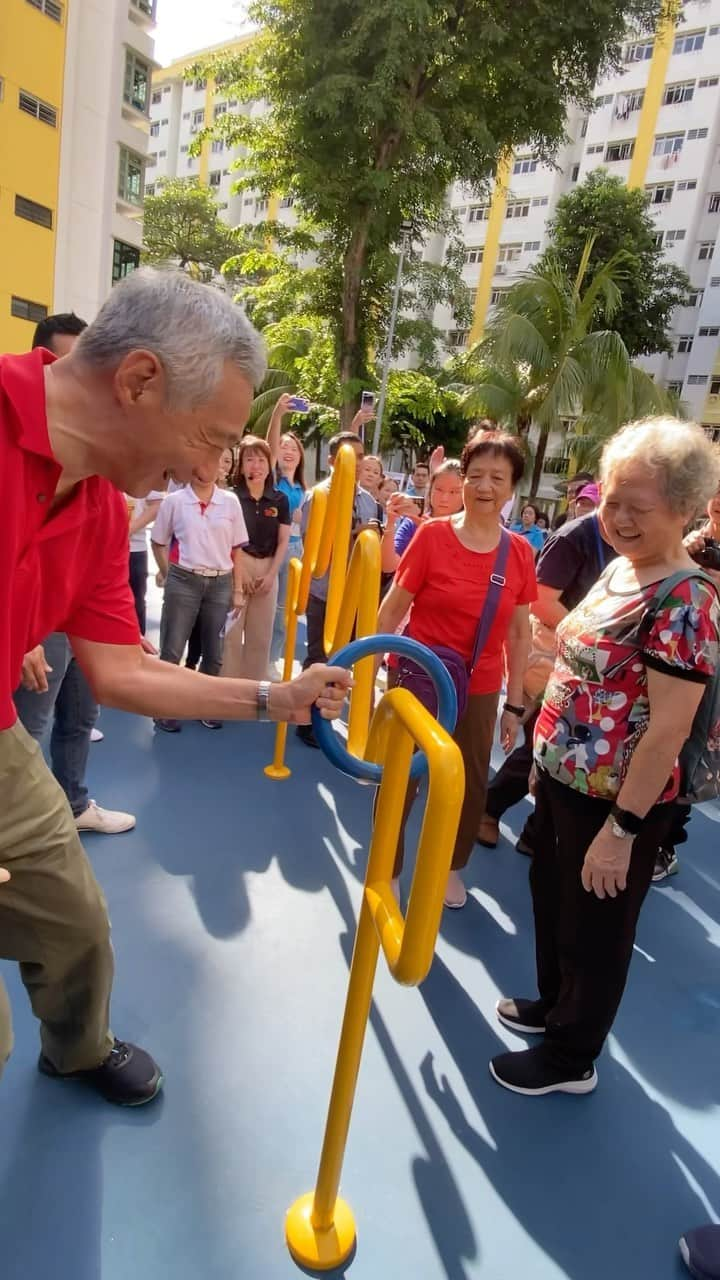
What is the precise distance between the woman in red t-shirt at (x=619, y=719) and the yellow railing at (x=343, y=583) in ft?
1.70

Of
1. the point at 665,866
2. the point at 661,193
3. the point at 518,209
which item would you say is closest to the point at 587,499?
the point at 665,866

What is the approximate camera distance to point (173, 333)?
121cm

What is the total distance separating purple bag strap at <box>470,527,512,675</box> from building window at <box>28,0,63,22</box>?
20.2 m

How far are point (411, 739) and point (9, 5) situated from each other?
68.5 feet

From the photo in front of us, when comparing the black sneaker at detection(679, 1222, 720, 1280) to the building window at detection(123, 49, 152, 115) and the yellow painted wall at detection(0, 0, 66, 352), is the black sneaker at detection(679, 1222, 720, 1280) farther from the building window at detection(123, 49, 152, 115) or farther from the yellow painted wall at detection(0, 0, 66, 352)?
the building window at detection(123, 49, 152, 115)

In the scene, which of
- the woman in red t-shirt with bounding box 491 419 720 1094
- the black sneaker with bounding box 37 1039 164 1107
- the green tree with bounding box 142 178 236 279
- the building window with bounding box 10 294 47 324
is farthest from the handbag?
the green tree with bounding box 142 178 236 279

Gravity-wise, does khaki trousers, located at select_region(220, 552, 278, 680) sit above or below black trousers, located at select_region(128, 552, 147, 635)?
below

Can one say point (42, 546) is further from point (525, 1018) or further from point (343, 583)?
point (525, 1018)

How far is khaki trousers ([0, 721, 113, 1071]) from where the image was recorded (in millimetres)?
1558

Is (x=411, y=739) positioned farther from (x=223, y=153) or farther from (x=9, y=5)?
(x=223, y=153)

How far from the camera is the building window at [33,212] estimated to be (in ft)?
54.3

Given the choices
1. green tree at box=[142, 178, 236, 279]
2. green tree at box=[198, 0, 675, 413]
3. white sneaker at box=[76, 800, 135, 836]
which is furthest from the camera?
green tree at box=[142, 178, 236, 279]

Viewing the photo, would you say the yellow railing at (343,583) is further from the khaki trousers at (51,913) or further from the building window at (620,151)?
the building window at (620,151)

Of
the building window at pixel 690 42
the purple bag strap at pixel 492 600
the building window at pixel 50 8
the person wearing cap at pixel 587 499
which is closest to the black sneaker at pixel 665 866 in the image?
the purple bag strap at pixel 492 600
